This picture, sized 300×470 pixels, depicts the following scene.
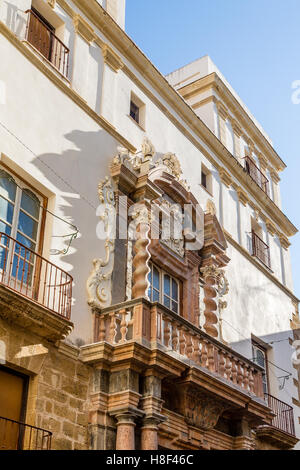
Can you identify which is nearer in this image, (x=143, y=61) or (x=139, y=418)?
(x=139, y=418)

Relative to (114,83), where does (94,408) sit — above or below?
below

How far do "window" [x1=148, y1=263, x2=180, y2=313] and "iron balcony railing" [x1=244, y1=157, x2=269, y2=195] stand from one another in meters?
7.15

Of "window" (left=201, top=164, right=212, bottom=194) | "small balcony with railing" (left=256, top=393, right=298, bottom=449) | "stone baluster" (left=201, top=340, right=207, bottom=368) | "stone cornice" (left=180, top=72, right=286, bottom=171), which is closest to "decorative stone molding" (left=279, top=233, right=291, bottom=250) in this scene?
"stone cornice" (left=180, top=72, right=286, bottom=171)

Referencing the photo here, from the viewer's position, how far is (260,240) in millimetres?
19828

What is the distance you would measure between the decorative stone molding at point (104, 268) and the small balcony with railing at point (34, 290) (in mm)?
663

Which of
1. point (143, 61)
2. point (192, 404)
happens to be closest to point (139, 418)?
point (192, 404)

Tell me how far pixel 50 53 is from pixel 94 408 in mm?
6515

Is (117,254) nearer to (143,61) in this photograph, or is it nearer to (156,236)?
(156,236)

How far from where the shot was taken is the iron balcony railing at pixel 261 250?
19.3 meters

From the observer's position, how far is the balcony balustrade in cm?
1112

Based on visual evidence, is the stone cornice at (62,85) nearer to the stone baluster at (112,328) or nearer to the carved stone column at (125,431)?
the stone baluster at (112,328)

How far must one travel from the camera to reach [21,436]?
30.9 feet

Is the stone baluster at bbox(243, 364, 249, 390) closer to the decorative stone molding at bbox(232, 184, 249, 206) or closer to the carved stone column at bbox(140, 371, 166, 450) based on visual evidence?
the carved stone column at bbox(140, 371, 166, 450)

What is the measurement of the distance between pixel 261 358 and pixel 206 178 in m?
4.76
